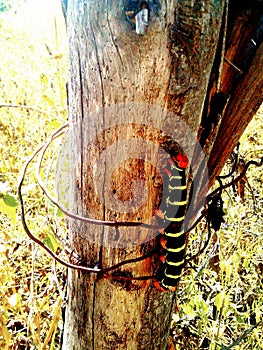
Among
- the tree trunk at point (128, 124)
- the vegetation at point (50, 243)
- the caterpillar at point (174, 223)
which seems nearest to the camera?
the tree trunk at point (128, 124)

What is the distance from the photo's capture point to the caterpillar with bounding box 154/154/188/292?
2.32 ft

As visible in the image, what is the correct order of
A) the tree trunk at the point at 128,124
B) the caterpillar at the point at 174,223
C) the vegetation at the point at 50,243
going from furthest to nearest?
1. the vegetation at the point at 50,243
2. the caterpillar at the point at 174,223
3. the tree trunk at the point at 128,124

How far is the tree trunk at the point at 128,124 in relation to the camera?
61 cm

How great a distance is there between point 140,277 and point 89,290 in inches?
6.8

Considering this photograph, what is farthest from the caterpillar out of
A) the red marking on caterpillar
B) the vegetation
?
the vegetation

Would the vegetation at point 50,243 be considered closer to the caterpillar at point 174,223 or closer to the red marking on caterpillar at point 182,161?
the caterpillar at point 174,223

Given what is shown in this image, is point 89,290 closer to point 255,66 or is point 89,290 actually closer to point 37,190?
point 255,66

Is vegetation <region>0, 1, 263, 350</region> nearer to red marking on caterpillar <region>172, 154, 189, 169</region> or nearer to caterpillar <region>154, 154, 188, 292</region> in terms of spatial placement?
caterpillar <region>154, 154, 188, 292</region>

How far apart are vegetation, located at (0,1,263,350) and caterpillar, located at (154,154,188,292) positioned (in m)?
0.39

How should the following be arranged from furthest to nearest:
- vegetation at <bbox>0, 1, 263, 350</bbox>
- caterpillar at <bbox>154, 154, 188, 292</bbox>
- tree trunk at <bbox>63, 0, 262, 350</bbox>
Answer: vegetation at <bbox>0, 1, 263, 350</bbox>, caterpillar at <bbox>154, 154, 188, 292</bbox>, tree trunk at <bbox>63, 0, 262, 350</bbox>

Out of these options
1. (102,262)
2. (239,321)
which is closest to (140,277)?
(102,262)

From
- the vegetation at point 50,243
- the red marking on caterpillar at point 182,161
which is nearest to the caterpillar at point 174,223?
the red marking on caterpillar at point 182,161

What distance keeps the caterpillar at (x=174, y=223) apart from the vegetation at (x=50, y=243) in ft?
1.28

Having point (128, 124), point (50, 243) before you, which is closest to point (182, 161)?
point (128, 124)
